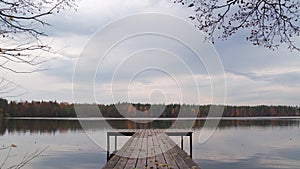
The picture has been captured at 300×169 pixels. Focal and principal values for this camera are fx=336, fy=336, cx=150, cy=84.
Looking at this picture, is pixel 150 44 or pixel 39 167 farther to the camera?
pixel 39 167

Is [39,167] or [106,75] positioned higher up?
[106,75]

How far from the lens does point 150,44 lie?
814 cm

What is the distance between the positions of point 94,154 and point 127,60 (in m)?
12.1

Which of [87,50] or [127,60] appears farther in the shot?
[127,60]

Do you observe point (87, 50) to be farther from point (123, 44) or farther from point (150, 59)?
point (150, 59)

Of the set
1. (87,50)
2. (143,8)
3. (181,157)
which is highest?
(143,8)

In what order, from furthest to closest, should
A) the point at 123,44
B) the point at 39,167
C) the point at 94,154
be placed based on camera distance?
the point at 94,154, the point at 39,167, the point at 123,44

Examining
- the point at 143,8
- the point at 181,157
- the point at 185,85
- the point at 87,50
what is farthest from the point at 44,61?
the point at 185,85

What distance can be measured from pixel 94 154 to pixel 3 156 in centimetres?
472

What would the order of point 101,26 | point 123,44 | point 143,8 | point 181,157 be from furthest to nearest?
point 123,44 → point 143,8 → point 101,26 → point 181,157

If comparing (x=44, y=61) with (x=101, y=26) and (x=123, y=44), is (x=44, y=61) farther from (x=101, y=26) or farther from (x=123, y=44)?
(x=123, y=44)

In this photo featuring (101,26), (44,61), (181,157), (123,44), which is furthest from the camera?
(123,44)

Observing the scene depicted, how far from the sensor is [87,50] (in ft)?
20.5

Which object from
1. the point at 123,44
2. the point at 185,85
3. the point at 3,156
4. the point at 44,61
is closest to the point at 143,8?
the point at 123,44
